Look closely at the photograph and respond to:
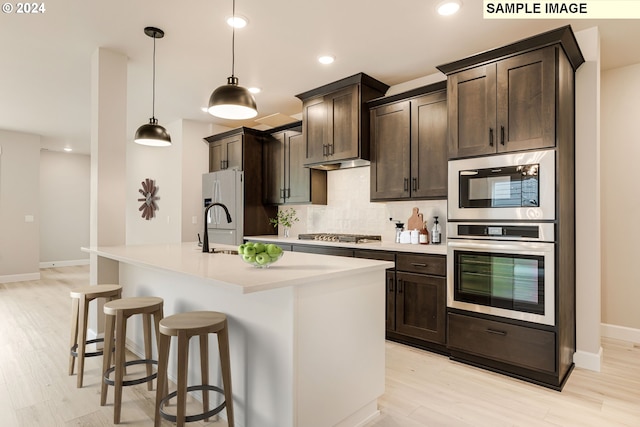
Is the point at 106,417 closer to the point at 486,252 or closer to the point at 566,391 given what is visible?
the point at 486,252

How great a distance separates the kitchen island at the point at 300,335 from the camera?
1.73 meters

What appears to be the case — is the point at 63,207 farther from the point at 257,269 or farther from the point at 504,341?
the point at 504,341

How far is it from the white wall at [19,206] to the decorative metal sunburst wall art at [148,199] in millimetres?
2044

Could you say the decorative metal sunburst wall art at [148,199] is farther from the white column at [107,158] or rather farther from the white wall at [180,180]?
the white column at [107,158]

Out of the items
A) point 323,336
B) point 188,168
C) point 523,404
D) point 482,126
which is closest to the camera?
point 323,336

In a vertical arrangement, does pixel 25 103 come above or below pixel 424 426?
above

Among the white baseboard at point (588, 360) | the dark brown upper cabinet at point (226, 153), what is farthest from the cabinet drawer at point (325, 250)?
the white baseboard at point (588, 360)

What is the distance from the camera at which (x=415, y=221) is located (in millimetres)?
3846

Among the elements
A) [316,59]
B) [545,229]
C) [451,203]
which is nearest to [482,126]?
[451,203]

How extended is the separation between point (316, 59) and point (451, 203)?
1.88 metres

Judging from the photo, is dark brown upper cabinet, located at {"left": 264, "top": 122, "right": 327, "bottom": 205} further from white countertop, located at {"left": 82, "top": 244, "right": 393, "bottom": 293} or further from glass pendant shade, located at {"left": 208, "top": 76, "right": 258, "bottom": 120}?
white countertop, located at {"left": 82, "top": 244, "right": 393, "bottom": 293}

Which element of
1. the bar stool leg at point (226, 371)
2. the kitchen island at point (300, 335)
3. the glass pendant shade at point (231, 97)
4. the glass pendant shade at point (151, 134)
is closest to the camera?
the kitchen island at point (300, 335)

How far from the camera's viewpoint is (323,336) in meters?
1.86

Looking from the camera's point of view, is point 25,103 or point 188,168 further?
point 188,168
